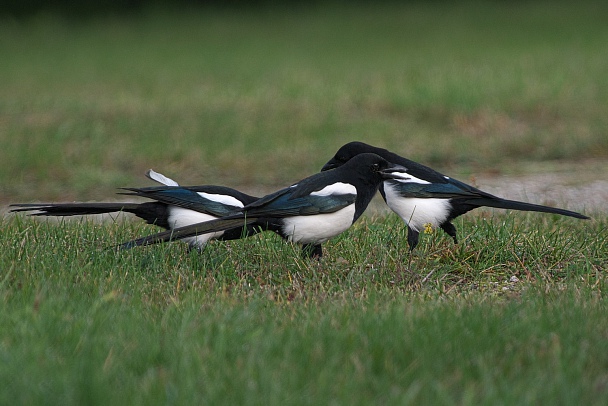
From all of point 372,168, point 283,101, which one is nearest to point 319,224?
point 372,168

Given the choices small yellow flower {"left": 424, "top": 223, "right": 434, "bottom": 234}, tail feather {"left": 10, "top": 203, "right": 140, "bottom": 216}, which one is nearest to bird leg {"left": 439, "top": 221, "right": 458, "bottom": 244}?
small yellow flower {"left": 424, "top": 223, "right": 434, "bottom": 234}

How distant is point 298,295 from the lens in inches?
188

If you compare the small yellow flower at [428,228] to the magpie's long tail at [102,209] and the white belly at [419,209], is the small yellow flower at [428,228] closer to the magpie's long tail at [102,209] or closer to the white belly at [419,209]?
the white belly at [419,209]

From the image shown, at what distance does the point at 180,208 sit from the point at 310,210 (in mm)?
785

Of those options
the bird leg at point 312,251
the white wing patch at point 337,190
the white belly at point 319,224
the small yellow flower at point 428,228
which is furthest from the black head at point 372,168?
the bird leg at point 312,251

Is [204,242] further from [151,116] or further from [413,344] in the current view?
[151,116]

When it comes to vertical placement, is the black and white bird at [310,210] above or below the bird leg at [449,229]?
above

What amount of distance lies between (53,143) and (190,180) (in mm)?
1889

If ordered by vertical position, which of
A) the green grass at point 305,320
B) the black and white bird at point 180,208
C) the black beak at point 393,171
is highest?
the black beak at point 393,171

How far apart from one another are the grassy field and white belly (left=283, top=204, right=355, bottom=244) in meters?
0.16

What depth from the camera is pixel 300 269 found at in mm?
5250

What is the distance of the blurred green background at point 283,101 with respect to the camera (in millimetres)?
10250

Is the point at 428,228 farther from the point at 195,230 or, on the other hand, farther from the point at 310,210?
the point at 195,230

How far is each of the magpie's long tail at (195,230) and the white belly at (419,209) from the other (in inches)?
37.0
